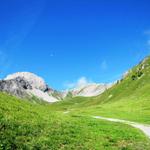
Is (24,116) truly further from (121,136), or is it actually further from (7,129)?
(121,136)

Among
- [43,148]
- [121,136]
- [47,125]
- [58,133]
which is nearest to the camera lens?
[43,148]

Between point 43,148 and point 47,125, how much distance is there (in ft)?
25.2

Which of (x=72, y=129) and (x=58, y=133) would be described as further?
(x=72, y=129)

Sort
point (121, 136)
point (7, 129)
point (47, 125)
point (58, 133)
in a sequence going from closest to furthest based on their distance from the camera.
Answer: point (7, 129) < point (58, 133) < point (47, 125) < point (121, 136)

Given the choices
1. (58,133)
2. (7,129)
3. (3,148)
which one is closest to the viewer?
(3,148)

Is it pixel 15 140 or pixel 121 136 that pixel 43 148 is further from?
pixel 121 136

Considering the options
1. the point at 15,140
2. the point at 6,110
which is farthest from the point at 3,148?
the point at 6,110

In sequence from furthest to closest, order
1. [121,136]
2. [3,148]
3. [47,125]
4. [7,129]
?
[121,136] < [47,125] < [7,129] < [3,148]

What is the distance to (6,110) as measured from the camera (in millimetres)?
32875

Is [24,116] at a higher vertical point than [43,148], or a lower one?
higher

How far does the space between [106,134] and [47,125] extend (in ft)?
22.1

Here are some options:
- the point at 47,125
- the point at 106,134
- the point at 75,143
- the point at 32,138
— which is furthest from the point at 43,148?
the point at 106,134

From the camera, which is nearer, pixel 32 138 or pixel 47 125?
pixel 32 138

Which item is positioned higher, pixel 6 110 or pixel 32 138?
pixel 6 110
